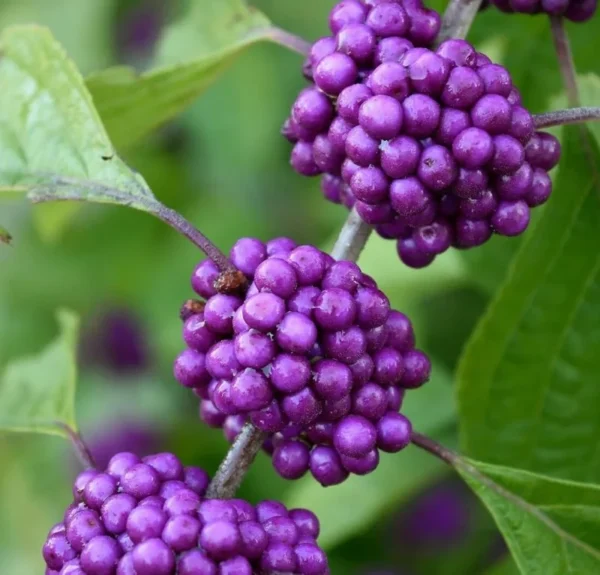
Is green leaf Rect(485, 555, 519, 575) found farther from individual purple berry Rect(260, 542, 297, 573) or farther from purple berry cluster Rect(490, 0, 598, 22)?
purple berry cluster Rect(490, 0, 598, 22)

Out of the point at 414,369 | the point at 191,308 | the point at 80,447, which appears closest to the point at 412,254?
the point at 414,369

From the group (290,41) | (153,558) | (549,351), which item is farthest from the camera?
(549,351)

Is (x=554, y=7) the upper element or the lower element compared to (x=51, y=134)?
upper

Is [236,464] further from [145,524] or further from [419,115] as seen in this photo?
[419,115]

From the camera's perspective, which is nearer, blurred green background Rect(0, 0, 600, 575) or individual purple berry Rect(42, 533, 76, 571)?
individual purple berry Rect(42, 533, 76, 571)

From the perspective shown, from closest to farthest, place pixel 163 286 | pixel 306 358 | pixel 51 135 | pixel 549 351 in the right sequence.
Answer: pixel 306 358 → pixel 51 135 → pixel 549 351 → pixel 163 286

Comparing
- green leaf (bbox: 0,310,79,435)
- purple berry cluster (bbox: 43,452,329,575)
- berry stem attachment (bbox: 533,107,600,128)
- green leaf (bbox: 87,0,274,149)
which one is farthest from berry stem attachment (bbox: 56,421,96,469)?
berry stem attachment (bbox: 533,107,600,128)

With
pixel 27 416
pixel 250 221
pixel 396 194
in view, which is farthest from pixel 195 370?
pixel 250 221
